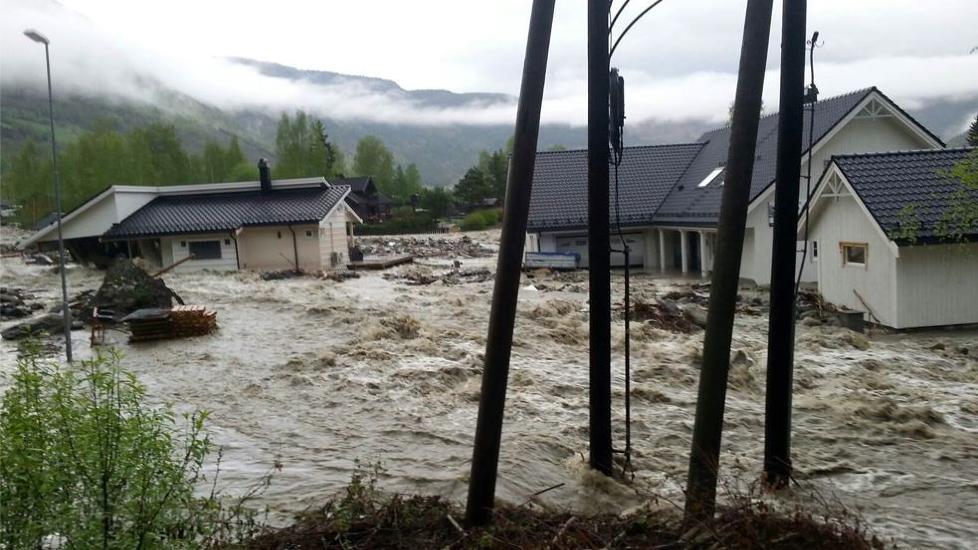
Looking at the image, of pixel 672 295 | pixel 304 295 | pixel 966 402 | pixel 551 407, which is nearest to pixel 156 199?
pixel 304 295

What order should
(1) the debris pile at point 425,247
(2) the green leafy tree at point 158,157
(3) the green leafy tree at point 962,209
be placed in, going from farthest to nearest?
(2) the green leafy tree at point 158,157 → (1) the debris pile at point 425,247 → (3) the green leafy tree at point 962,209

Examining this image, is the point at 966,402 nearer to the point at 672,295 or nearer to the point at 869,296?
the point at 869,296

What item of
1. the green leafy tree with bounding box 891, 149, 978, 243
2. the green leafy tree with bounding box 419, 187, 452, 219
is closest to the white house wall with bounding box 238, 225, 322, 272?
the green leafy tree with bounding box 891, 149, 978, 243

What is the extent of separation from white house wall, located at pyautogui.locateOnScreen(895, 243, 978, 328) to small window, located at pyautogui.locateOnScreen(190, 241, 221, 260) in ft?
96.5

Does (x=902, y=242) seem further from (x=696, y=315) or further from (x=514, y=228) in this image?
(x=514, y=228)

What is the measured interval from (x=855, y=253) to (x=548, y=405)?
10.4m

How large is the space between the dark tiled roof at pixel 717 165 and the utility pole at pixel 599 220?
1683cm

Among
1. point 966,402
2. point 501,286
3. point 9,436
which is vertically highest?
point 501,286

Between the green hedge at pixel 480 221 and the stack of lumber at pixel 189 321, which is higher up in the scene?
the green hedge at pixel 480 221

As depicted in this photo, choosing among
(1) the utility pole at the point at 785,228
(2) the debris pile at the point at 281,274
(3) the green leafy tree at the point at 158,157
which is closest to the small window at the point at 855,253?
(1) the utility pole at the point at 785,228

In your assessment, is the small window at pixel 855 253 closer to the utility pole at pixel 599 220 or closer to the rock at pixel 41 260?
the utility pole at pixel 599 220

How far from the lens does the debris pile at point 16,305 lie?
77.3 ft

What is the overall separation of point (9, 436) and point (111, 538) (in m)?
0.72

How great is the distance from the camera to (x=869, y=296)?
56.9 ft
